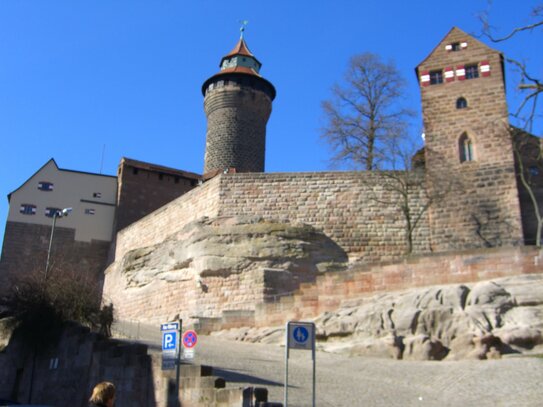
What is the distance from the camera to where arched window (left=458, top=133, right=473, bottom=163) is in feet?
76.0

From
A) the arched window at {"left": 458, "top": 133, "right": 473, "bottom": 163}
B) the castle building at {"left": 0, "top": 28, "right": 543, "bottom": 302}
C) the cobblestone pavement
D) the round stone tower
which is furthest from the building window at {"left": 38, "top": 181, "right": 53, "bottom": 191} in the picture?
the cobblestone pavement

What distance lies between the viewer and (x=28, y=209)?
3869 cm

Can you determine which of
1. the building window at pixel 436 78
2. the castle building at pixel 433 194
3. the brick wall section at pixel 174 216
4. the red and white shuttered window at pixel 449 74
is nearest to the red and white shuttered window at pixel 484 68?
the castle building at pixel 433 194

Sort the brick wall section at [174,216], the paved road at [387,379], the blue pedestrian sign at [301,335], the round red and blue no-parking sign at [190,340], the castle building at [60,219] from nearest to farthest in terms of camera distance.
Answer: the blue pedestrian sign at [301,335], the round red and blue no-parking sign at [190,340], the paved road at [387,379], the brick wall section at [174,216], the castle building at [60,219]

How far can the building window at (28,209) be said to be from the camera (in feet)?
126

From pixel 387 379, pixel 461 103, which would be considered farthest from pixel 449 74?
pixel 387 379

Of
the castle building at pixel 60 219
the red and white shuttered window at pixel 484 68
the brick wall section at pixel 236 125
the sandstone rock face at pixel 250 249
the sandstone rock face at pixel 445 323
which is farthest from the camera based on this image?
the brick wall section at pixel 236 125

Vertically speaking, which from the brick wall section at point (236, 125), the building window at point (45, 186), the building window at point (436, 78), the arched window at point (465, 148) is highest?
the brick wall section at point (236, 125)

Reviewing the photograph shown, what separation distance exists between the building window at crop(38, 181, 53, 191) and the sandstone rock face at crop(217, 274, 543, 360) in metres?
26.1

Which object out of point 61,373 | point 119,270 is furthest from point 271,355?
point 119,270

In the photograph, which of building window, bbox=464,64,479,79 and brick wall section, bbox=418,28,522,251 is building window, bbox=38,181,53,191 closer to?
brick wall section, bbox=418,28,522,251

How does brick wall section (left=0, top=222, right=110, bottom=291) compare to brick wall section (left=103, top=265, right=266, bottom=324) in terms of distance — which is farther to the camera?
brick wall section (left=0, top=222, right=110, bottom=291)

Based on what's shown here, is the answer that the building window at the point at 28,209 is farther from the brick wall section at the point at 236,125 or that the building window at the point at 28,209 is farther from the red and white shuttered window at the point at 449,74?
the red and white shuttered window at the point at 449,74

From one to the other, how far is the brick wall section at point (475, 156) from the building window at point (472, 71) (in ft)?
0.49
